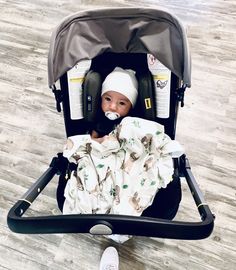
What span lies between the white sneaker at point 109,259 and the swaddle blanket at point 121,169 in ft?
0.87

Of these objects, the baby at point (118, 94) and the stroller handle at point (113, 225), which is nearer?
the stroller handle at point (113, 225)

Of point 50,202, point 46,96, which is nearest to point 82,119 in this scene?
point 50,202

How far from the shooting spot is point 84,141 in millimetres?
1300

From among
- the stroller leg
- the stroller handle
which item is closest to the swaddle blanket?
the stroller leg

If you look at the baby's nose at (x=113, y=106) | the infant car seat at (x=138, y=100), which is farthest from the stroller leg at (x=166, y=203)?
the baby's nose at (x=113, y=106)

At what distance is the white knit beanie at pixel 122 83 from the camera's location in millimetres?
1294

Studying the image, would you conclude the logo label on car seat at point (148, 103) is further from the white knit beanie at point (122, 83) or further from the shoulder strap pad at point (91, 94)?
the shoulder strap pad at point (91, 94)

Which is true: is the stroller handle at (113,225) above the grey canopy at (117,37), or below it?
below

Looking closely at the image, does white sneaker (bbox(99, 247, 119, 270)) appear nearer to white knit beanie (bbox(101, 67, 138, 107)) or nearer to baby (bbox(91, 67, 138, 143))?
baby (bbox(91, 67, 138, 143))

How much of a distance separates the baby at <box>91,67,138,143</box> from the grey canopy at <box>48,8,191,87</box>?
0.09 m

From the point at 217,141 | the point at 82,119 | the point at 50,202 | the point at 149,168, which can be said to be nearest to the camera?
the point at 149,168

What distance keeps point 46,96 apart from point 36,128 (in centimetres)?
21

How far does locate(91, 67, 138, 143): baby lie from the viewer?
51.1 inches

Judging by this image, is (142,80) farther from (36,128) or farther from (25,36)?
(25,36)
